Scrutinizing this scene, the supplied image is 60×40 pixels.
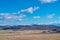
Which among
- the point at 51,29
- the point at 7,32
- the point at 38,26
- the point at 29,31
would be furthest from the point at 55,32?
the point at 7,32

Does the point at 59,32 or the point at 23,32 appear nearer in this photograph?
the point at 59,32

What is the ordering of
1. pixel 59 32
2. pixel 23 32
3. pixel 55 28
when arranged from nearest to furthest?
pixel 55 28
pixel 59 32
pixel 23 32

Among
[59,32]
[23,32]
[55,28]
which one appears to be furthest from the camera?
[23,32]

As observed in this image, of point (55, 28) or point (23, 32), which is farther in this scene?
point (23, 32)

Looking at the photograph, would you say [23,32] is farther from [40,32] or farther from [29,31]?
[40,32]

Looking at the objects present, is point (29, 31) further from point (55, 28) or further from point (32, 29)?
point (55, 28)

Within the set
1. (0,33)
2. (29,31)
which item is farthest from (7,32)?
(29,31)

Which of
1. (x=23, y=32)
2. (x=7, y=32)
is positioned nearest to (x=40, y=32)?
(x=23, y=32)

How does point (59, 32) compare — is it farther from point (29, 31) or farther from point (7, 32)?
point (7, 32)
